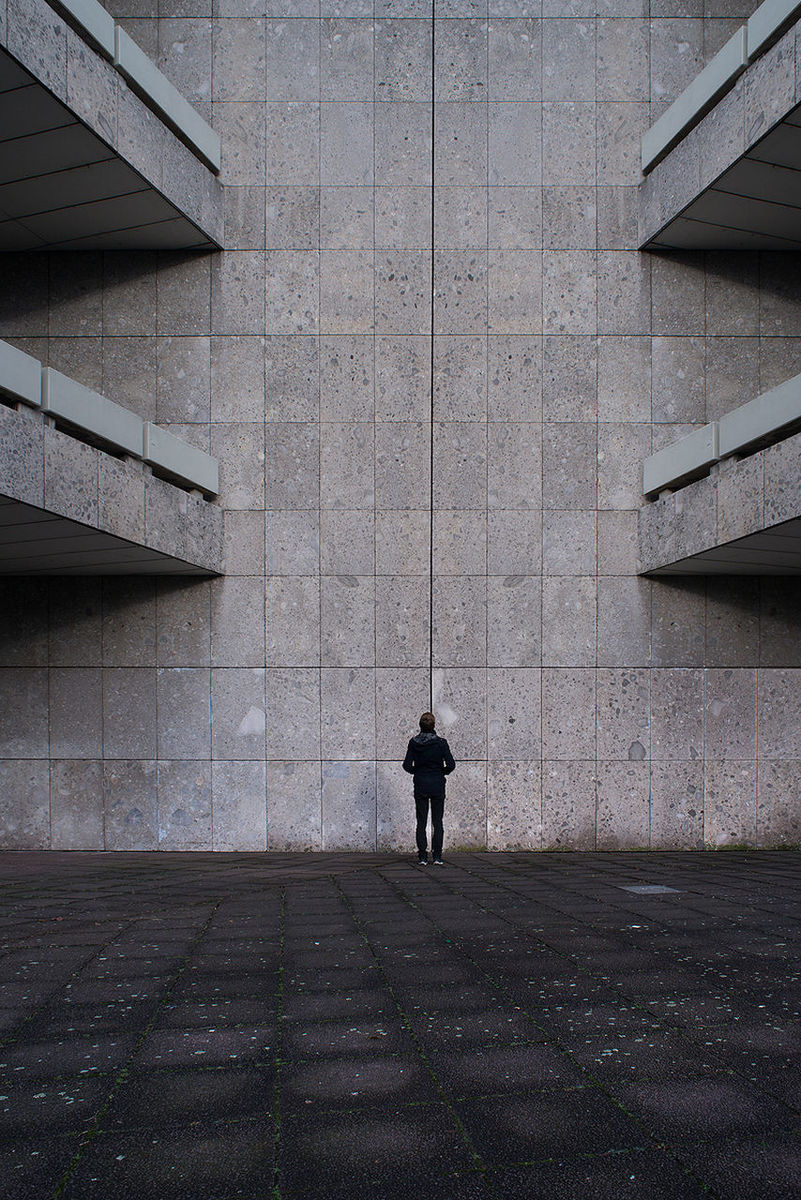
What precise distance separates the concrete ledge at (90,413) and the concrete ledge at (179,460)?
16 centimetres

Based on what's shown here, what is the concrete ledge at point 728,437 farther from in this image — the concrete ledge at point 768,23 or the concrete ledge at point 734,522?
the concrete ledge at point 768,23

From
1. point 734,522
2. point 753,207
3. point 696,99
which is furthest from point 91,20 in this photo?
point 734,522

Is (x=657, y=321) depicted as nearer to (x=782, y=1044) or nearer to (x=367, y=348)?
(x=367, y=348)

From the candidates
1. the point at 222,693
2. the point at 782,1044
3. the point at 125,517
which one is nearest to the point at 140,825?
the point at 222,693

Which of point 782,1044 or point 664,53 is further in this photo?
point 664,53

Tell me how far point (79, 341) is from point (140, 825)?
650 centimetres

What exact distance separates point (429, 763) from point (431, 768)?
66 mm

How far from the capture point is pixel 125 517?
930 cm

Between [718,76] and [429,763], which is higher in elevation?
[718,76]

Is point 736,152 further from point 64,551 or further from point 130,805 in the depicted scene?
point 130,805

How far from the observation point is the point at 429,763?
971 cm

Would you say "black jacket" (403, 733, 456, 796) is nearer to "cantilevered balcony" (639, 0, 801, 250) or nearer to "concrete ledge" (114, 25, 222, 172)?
"cantilevered balcony" (639, 0, 801, 250)

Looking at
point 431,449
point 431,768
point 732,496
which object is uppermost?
point 431,449

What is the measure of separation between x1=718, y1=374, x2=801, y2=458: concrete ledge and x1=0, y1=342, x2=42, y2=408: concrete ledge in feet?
23.3
